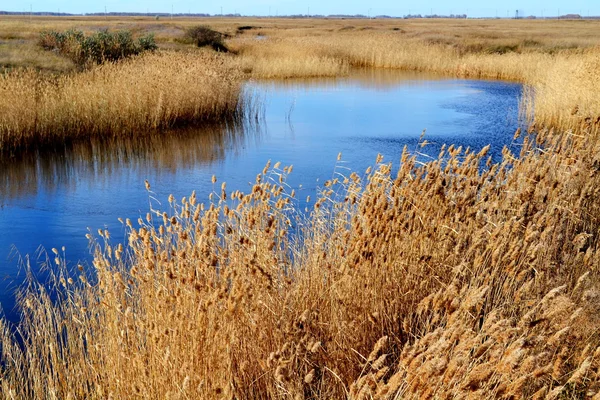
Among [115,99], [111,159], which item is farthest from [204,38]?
[111,159]

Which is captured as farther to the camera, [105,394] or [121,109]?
[121,109]

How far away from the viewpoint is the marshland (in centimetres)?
283

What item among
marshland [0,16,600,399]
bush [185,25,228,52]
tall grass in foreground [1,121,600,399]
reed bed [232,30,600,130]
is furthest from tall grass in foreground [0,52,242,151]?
bush [185,25,228,52]

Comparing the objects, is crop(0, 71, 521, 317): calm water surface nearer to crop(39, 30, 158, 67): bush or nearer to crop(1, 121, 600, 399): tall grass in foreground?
crop(1, 121, 600, 399): tall grass in foreground

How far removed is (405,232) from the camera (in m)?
3.73

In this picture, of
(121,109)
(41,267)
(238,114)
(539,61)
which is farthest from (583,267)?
(539,61)

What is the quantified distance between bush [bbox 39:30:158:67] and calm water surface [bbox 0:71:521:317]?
151 inches

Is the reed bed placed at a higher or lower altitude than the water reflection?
higher

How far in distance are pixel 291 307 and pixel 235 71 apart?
1225 centimetres

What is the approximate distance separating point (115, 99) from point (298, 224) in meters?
7.37

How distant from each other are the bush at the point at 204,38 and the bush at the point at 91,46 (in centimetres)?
837

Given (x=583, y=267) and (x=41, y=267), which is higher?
(x=583, y=267)

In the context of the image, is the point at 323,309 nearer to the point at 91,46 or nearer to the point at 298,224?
the point at 298,224

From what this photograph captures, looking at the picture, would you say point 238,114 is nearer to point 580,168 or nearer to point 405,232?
point 580,168
